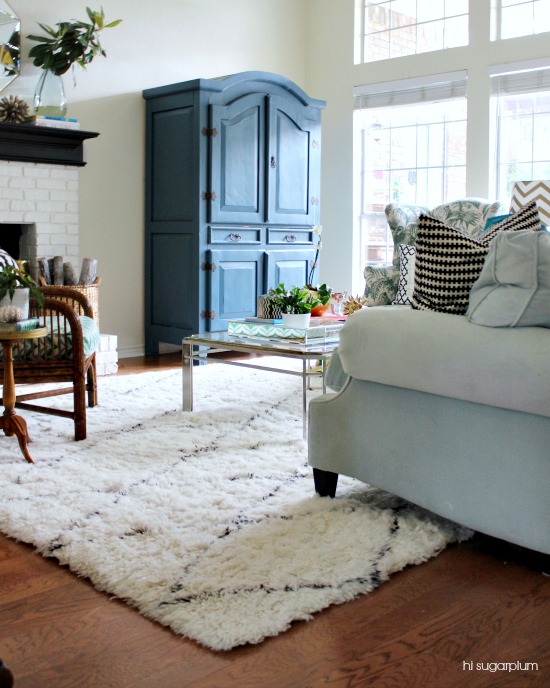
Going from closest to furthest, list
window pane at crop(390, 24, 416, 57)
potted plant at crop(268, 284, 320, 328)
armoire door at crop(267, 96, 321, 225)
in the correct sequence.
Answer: potted plant at crop(268, 284, 320, 328) < armoire door at crop(267, 96, 321, 225) < window pane at crop(390, 24, 416, 57)

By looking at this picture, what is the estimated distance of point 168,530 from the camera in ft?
8.05

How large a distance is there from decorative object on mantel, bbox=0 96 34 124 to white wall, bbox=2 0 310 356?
16 centimetres

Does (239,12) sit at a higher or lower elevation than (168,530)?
higher

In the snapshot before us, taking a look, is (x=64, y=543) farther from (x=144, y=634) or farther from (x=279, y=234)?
(x=279, y=234)

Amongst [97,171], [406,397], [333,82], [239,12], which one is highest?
[239,12]

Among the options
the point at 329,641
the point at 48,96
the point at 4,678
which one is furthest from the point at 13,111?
the point at 4,678

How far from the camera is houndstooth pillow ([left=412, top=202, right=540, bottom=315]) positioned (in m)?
2.44

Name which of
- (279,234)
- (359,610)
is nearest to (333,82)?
(279,234)

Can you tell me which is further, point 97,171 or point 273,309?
point 97,171

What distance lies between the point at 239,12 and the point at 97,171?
6.10 feet

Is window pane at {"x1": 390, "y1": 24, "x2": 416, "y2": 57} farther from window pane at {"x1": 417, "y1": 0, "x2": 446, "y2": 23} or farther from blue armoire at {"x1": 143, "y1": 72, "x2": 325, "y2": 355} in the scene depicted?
blue armoire at {"x1": 143, "y1": 72, "x2": 325, "y2": 355}

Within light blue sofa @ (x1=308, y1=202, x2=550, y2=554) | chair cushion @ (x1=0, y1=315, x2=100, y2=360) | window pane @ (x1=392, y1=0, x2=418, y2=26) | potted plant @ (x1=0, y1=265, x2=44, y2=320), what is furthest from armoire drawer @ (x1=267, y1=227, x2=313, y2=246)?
light blue sofa @ (x1=308, y1=202, x2=550, y2=554)

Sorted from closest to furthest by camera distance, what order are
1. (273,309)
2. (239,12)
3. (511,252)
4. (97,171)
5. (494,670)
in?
(494,670), (511,252), (273,309), (97,171), (239,12)

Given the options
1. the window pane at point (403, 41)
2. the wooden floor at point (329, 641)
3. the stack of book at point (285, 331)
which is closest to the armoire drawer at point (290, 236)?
the window pane at point (403, 41)
